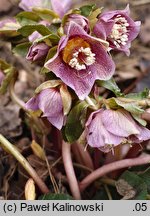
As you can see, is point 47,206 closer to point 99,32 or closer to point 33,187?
point 33,187

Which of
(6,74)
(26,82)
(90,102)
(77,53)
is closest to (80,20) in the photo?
(77,53)

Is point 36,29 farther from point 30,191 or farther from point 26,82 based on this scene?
point 26,82

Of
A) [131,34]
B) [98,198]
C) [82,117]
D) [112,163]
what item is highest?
[131,34]

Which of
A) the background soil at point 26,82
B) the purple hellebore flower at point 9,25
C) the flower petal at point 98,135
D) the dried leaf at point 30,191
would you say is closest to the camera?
the flower petal at point 98,135

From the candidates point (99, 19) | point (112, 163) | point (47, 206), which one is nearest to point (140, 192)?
point (112, 163)

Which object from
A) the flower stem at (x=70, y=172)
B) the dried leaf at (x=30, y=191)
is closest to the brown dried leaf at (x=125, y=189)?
the flower stem at (x=70, y=172)

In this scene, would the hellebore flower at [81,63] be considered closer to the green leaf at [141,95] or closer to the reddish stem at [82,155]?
the green leaf at [141,95]
